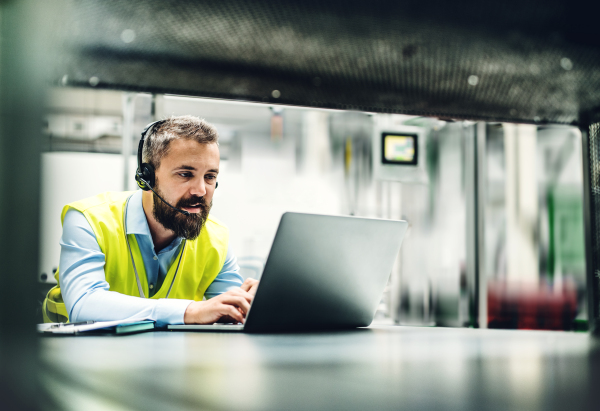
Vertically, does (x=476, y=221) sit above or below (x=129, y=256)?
above

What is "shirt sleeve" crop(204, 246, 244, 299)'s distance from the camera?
163cm

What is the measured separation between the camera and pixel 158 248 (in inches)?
61.7

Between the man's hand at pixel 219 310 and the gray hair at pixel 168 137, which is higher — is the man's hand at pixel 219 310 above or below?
below

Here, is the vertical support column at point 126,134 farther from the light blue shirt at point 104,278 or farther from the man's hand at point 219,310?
the man's hand at point 219,310

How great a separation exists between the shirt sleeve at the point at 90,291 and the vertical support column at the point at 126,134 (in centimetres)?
130

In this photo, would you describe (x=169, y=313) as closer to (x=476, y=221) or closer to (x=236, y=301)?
(x=236, y=301)

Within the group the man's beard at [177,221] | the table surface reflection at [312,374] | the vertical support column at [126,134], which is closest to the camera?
the table surface reflection at [312,374]

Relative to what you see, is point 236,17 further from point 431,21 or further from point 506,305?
point 506,305

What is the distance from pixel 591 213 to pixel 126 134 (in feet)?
9.89

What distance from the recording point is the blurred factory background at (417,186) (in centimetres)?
267

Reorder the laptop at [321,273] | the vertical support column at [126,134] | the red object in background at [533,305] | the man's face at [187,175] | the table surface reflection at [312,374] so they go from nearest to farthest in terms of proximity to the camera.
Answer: the table surface reflection at [312,374], the laptop at [321,273], the man's face at [187,175], the vertical support column at [126,134], the red object in background at [533,305]

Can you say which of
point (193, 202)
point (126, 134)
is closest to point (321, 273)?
point (193, 202)

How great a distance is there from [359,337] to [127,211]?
0.87 m

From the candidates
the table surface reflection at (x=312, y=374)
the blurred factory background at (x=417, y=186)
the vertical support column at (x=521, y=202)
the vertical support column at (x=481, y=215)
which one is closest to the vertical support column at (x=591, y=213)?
the blurred factory background at (x=417, y=186)
